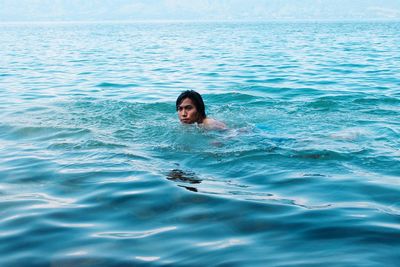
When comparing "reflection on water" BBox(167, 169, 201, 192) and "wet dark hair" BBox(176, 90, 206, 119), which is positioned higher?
"wet dark hair" BBox(176, 90, 206, 119)

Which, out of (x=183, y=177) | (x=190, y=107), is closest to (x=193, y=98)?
(x=190, y=107)

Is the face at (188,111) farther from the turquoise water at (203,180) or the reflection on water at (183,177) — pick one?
the reflection on water at (183,177)

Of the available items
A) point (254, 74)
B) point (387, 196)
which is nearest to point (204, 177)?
point (387, 196)

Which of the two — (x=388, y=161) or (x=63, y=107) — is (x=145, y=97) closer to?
(x=63, y=107)

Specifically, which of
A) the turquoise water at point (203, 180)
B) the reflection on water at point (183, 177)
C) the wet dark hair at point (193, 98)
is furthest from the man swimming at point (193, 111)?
the reflection on water at point (183, 177)

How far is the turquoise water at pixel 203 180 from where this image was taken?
4.54 m

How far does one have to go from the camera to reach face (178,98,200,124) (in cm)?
880

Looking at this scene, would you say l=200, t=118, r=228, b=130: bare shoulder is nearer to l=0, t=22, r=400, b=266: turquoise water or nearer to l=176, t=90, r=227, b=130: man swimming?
l=176, t=90, r=227, b=130: man swimming

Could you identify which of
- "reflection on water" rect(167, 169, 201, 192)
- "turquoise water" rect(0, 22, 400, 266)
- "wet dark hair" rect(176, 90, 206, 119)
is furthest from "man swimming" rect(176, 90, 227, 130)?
"reflection on water" rect(167, 169, 201, 192)

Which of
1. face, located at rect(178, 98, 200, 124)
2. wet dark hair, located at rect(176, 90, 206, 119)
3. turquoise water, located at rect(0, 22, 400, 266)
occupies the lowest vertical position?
turquoise water, located at rect(0, 22, 400, 266)

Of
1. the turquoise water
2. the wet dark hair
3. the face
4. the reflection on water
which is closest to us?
the turquoise water

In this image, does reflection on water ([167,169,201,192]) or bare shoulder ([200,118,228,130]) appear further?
bare shoulder ([200,118,228,130])

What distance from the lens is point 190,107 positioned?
28.9ft

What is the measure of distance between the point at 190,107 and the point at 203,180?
8.33 feet
